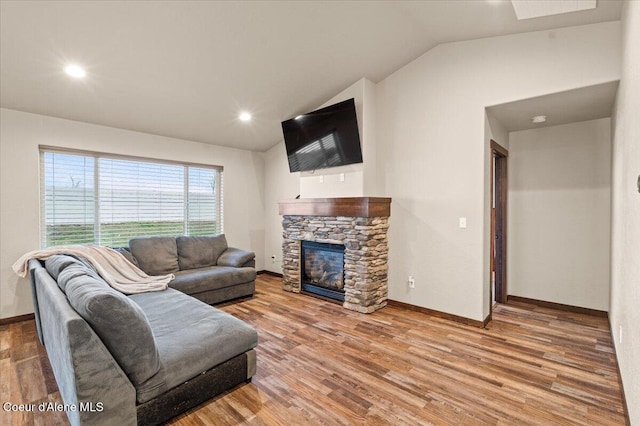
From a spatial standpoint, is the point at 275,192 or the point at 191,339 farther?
the point at 275,192

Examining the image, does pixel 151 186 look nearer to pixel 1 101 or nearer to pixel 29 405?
pixel 1 101

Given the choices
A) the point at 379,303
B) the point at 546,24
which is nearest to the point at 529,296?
the point at 379,303

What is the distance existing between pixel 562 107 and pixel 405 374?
3.23 metres

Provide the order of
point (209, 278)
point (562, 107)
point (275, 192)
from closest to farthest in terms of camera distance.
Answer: point (562, 107) → point (209, 278) → point (275, 192)

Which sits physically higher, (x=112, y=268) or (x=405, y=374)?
(x=112, y=268)

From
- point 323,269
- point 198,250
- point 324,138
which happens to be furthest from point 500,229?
point 198,250

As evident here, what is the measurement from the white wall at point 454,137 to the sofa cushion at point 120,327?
10.1 ft

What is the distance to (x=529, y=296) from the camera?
4.26 meters

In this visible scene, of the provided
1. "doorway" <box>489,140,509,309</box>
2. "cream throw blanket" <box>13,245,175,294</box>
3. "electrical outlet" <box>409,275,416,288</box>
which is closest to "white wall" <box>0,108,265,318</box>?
"cream throw blanket" <box>13,245,175,294</box>

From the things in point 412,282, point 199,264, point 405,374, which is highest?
point 199,264

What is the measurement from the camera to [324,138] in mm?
4352

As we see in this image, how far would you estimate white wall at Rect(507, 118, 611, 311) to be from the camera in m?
3.73

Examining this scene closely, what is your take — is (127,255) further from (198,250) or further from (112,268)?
(198,250)

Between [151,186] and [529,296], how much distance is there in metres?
5.74
